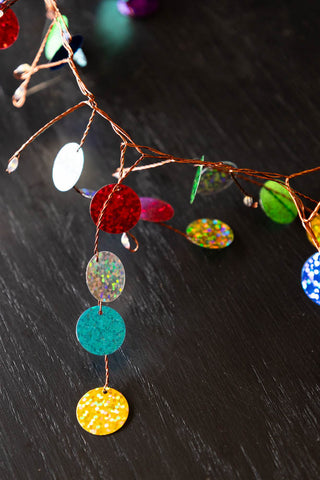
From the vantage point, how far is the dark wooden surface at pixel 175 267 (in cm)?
49

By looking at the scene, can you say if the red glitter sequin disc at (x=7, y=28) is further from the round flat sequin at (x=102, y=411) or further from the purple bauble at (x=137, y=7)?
the round flat sequin at (x=102, y=411)

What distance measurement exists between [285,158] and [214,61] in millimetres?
182

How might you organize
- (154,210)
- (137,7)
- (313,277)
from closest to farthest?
(313,277)
(154,210)
(137,7)

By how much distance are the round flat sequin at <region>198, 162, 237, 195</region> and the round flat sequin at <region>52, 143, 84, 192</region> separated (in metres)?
0.16

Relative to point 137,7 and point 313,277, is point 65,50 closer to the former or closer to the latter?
point 137,7

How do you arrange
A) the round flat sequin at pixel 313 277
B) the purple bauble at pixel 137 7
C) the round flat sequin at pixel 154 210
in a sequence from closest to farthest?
the round flat sequin at pixel 313 277, the round flat sequin at pixel 154 210, the purple bauble at pixel 137 7

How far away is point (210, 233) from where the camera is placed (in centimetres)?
60

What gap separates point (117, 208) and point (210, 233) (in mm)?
142

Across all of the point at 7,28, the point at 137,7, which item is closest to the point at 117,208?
the point at 7,28

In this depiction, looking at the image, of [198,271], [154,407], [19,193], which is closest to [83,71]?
[19,193]

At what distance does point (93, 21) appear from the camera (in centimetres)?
80

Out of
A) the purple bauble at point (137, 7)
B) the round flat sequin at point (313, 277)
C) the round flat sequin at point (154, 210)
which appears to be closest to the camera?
the round flat sequin at point (313, 277)

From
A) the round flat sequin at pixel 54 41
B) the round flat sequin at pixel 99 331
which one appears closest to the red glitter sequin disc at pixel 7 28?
the round flat sequin at pixel 54 41

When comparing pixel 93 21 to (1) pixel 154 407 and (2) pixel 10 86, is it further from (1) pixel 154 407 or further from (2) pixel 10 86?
(1) pixel 154 407
